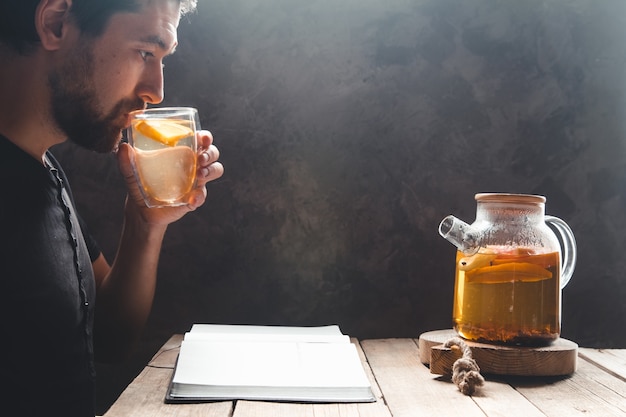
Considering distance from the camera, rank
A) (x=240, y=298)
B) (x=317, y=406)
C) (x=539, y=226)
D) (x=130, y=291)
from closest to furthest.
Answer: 1. (x=317, y=406)
2. (x=539, y=226)
3. (x=130, y=291)
4. (x=240, y=298)

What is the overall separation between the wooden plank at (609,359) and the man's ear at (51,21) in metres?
1.25

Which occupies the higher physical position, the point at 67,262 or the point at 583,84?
the point at 583,84

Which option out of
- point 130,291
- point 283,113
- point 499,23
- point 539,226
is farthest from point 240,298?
point 499,23

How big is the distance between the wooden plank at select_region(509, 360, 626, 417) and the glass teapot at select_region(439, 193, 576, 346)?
9 cm

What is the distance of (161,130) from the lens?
122 cm

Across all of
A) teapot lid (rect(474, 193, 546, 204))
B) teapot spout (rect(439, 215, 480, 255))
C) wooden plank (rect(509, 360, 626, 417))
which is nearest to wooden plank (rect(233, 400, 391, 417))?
wooden plank (rect(509, 360, 626, 417))

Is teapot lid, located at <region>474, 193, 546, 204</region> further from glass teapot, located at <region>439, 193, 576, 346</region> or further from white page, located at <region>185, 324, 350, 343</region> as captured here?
white page, located at <region>185, 324, 350, 343</region>

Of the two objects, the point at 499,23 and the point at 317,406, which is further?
the point at 499,23

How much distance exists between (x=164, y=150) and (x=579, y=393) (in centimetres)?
87

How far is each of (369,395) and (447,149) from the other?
0.88 m

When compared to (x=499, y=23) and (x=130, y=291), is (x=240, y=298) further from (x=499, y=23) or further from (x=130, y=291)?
(x=499, y=23)

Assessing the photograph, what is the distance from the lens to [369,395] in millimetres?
1094

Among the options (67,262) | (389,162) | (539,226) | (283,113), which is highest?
(283,113)

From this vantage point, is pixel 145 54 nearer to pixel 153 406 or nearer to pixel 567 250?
pixel 153 406
